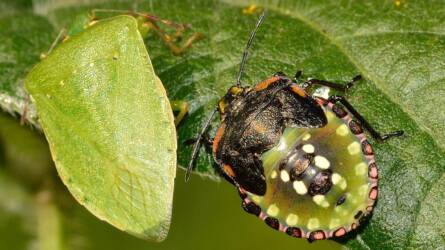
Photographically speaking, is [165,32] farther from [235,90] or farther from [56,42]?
[235,90]

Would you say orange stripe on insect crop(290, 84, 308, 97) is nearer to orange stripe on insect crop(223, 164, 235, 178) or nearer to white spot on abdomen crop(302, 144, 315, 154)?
white spot on abdomen crop(302, 144, 315, 154)

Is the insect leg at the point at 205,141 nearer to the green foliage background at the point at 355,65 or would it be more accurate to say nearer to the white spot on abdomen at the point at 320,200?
the green foliage background at the point at 355,65

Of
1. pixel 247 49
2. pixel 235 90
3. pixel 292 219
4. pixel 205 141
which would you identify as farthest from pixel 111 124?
pixel 292 219

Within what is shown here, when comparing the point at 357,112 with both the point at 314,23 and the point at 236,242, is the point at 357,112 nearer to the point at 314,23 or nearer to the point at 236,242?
the point at 314,23

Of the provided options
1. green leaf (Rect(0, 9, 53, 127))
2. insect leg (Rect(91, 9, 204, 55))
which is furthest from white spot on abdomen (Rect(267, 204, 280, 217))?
green leaf (Rect(0, 9, 53, 127))

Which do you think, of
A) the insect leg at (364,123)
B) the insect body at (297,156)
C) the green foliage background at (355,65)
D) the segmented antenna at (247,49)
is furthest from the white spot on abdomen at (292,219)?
the segmented antenna at (247,49)
